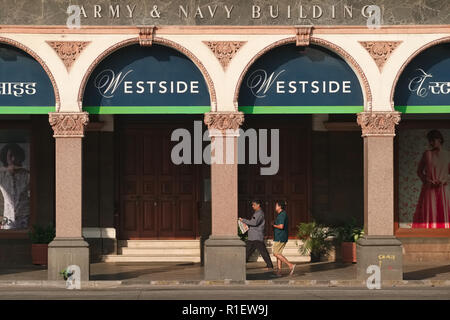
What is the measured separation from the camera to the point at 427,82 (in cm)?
2178

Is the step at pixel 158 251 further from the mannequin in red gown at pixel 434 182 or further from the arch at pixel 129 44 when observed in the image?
the mannequin in red gown at pixel 434 182

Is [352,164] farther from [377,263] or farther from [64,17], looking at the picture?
[64,17]

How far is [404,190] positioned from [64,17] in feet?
33.9

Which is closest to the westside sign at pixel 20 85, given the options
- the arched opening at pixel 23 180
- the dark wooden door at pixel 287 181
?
the arched opening at pixel 23 180

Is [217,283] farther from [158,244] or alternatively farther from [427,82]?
[427,82]

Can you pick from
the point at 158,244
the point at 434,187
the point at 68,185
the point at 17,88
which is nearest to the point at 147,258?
the point at 158,244

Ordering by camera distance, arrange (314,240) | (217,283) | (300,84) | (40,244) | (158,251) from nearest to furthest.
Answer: (217,283) < (300,84) < (40,244) < (314,240) < (158,251)

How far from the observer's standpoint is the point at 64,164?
21.3 metres

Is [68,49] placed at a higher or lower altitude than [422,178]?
higher

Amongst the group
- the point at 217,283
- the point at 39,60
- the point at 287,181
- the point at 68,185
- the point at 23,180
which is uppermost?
the point at 39,60

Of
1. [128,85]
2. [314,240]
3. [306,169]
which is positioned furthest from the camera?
[306,169]

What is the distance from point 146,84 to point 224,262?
4419 millimetres

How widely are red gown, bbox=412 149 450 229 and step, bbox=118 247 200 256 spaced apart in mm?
6119

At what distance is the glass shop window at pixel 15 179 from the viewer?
25.3 metres
